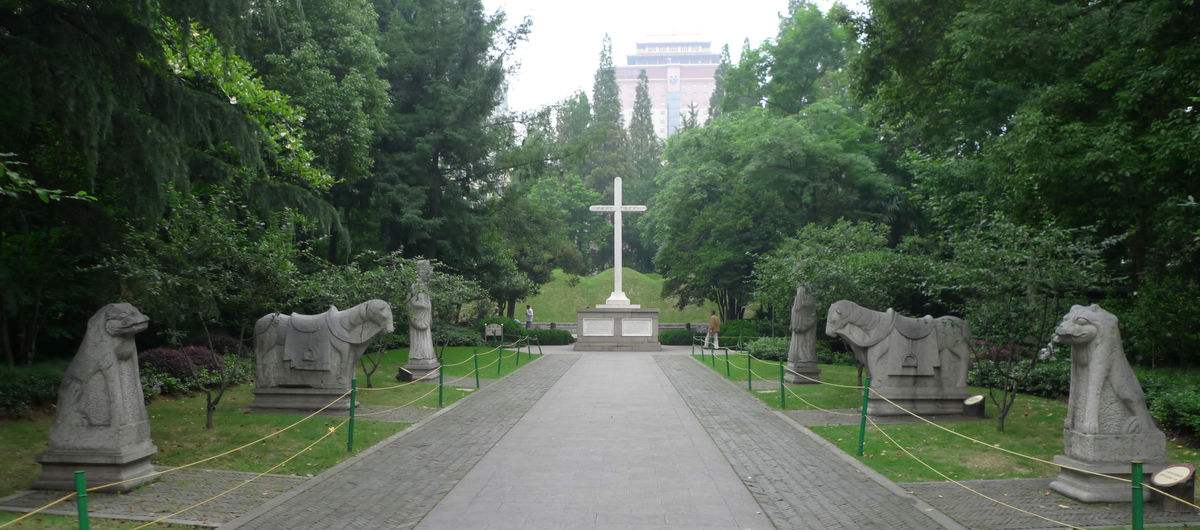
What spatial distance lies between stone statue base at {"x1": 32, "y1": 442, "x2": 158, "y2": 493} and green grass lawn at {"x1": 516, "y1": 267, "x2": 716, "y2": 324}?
146ft

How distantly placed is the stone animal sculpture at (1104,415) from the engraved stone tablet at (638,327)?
27.5 m

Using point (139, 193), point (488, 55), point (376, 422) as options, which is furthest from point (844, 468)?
point (488, 55)

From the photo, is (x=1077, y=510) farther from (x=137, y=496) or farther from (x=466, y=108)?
(x=466, y=108)

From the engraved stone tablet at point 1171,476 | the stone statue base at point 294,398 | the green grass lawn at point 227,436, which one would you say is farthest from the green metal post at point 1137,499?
the stone statue base at point 294,398

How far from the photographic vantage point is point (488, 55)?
34500mm

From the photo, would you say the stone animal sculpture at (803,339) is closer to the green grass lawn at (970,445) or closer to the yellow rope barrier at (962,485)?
the green grass lawn at (970,445)

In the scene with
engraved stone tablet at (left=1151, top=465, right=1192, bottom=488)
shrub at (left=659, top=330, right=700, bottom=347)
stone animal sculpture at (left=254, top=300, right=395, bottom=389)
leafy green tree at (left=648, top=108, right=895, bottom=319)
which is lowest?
shrub at (left=659, top=330, right=700, bottom=347)

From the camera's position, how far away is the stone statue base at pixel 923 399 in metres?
13.8

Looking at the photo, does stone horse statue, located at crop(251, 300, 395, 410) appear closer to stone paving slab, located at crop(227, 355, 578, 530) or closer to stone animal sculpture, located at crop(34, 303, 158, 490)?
stone paving slab, located at crop(227, 355, 578, 530)

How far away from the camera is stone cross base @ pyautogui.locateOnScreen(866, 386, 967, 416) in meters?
13.8

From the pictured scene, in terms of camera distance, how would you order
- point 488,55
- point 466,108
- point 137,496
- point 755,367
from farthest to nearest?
point 488,55
point 466,108
point 755,367
point 137,496

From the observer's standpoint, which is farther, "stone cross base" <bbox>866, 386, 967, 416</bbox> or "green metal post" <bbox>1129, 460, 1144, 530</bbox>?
"stone cross base" <bbox>866, 386, 967, 416</bbox>

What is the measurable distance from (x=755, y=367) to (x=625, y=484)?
1600cm

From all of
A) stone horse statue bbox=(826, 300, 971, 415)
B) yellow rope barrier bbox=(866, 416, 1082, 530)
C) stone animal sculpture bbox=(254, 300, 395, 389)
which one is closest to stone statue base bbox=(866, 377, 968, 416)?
stone horse statue bbox=(826, 300, 971, 415)
